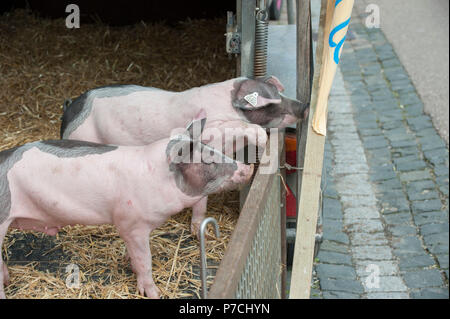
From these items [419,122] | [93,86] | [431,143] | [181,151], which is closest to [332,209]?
[431,143]

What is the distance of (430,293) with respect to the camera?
4379mm

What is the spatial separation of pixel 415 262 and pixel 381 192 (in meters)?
0.96

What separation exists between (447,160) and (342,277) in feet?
6.90

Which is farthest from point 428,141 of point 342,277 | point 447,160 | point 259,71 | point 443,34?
point 259,71

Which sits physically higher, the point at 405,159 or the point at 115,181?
the point at 115,181

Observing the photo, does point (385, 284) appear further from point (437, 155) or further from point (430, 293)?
point (437, 155)

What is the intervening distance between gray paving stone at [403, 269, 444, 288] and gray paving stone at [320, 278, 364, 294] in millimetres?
375

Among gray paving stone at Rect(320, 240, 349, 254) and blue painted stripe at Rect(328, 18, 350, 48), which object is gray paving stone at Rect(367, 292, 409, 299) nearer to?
gray paving stone at Rect(320, 240, 349, 254)

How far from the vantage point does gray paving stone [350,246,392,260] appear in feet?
15.6

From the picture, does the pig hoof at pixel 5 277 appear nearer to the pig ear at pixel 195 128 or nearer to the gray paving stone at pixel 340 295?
the pig ear at pixel 195 128

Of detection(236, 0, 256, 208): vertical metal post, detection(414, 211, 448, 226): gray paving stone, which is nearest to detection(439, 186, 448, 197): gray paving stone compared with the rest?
detection(414, 211, 448, 226): gray paving stone
